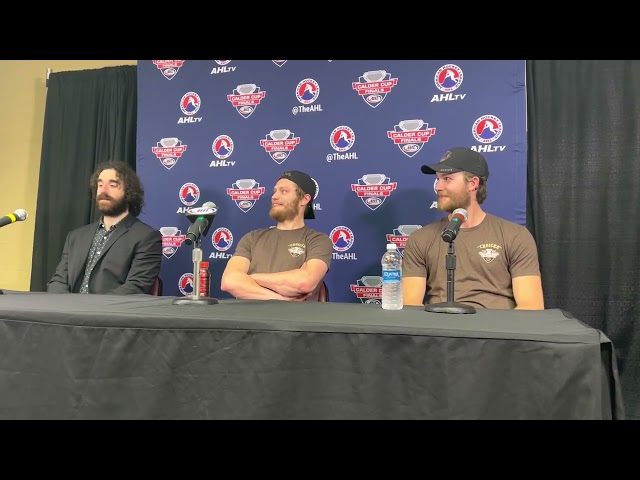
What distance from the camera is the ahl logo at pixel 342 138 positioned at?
10.1 feet

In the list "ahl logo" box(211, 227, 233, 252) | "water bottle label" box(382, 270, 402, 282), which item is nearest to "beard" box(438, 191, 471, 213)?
"water bottle label" box(382, 270, 402, 282)

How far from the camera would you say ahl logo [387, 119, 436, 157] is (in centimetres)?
292

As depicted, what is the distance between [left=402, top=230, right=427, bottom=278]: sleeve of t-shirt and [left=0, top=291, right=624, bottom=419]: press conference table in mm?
835

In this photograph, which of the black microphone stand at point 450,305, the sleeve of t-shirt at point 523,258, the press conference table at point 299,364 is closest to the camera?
the press conference table at point 299,364

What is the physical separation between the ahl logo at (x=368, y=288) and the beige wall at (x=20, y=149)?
2.74 meters

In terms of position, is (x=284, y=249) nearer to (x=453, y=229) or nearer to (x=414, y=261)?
(x=414, y=261)

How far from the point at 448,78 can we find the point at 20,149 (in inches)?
135

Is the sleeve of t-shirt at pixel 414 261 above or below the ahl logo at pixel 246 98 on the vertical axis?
below

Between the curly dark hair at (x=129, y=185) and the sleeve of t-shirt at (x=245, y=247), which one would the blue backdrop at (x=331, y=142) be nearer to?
the curly dark hair at (x=129, y=185)

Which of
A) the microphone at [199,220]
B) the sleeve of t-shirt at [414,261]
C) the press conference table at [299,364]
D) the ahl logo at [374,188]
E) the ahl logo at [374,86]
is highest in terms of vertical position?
the ahl logo at [374,86]

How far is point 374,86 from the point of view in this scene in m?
3.04

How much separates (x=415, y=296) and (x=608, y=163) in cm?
135

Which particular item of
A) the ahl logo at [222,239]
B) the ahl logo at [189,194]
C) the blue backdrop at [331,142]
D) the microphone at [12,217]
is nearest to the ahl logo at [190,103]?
the blue backdrop at [331,142]

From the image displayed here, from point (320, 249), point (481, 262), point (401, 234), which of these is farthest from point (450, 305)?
point (401, 234)
